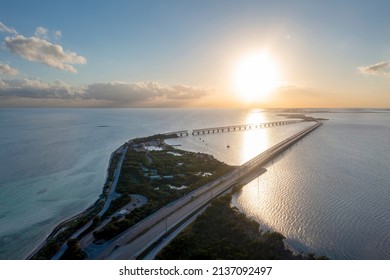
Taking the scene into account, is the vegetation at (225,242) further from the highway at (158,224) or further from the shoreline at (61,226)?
the shoreline at (61,226)

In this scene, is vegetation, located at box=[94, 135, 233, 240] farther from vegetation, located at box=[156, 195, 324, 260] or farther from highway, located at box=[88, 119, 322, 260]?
vegetation, located at box=[156, 195, 324, 260]

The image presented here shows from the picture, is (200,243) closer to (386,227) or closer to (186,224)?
(186,224)

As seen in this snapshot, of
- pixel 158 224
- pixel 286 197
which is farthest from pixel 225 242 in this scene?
pixel 286 197

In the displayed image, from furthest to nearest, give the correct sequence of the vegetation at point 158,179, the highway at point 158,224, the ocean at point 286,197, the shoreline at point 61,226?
the vegetation at point 158,179 → the ocean at point 286,197 → the shoreline at point 61,226 → the highway at point 158,224

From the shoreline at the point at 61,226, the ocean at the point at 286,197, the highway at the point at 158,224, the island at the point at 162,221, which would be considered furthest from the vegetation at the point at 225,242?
the shoreline at the point at 61,226

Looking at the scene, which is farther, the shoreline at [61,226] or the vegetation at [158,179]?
the vegetation at [158,179]

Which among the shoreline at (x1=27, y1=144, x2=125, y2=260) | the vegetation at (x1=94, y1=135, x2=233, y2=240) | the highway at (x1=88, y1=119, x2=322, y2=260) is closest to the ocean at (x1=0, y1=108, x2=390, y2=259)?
the shoreline at (x1=27, y1=144, x2=125, y2=260)

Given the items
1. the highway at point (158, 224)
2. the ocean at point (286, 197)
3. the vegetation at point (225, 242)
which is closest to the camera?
the vegetation at point (225, 242)

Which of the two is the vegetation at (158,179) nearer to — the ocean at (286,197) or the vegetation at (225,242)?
the ocean at (286,197)

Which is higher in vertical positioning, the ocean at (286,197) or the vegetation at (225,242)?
the vegetation at (225,242)
